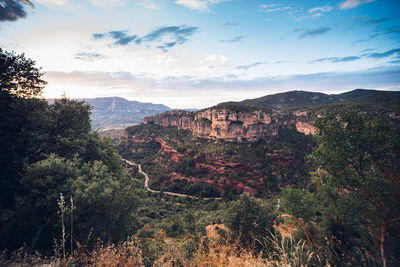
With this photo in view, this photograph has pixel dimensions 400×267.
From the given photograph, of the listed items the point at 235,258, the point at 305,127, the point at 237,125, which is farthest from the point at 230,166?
the point at 235,258

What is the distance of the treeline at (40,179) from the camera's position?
6.79 meters

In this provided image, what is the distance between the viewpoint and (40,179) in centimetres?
735

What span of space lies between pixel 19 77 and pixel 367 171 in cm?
2305

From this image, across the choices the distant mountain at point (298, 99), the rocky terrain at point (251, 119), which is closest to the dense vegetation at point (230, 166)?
the rocky terrain at point (251, 119)

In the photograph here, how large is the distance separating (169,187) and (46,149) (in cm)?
4349

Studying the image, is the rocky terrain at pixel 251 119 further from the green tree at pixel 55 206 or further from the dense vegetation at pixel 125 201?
the green tree at pixel 55 206

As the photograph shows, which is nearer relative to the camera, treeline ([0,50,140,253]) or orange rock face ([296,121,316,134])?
treeline ([0,50,140,253])

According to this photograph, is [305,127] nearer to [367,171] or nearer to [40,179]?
[367,171]

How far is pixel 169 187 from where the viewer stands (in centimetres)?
5062

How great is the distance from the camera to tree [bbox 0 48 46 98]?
33.5ft

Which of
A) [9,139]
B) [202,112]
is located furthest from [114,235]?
Result: [202,112]

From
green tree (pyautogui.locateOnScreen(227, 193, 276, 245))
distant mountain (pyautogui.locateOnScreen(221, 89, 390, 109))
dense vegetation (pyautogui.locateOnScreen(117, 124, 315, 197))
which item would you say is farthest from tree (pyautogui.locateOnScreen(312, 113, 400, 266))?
distant mountain (pyautogui.locateOnScreen(221, 89, 390, 109))

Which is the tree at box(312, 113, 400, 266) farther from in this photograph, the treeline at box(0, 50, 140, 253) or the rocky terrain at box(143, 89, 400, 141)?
the rocky terrain at box(143, 89, 400, 141)

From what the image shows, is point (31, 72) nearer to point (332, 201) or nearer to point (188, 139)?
point (332, 201)
